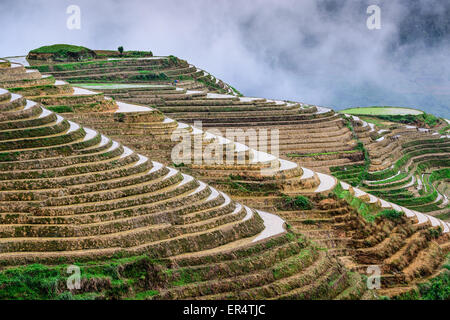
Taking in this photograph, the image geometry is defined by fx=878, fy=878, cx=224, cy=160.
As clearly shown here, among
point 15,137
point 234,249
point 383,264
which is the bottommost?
point 383,264

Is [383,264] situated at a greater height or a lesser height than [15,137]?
lesser

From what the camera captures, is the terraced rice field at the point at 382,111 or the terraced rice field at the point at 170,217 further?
the terraced rice field at the point at 382,111

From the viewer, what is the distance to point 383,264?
127ft

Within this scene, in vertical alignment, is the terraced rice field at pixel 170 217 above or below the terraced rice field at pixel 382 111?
above

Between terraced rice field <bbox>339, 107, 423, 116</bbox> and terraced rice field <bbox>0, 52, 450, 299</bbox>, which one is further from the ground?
terraced rice field <bbox>0, 52, 450, 299</bbox>

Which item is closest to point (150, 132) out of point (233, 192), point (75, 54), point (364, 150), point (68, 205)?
point (233, 192)

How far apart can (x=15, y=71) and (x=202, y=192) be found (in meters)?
16.7

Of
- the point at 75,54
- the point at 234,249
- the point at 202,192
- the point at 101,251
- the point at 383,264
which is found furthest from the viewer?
the point at 75,54

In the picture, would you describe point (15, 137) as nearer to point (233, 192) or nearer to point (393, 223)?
point (233, 192)

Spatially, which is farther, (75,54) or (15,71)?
(75,54)

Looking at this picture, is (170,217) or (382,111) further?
(382,111)

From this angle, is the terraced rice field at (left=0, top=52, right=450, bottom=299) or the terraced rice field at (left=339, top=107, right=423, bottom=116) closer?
the terraced rice field at (left=0, top=52, right=450, bottom=299)

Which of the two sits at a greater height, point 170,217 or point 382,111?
point 170,217
